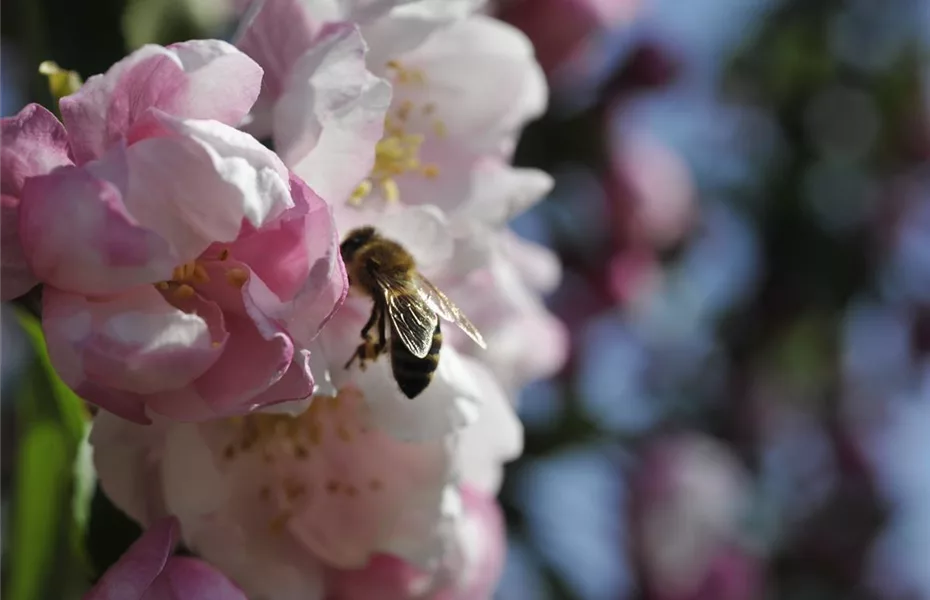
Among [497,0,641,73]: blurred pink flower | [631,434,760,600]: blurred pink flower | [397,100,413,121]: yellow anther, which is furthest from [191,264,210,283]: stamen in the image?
[631,434,760,600]: blurred pink flower

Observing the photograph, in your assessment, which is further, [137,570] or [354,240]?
[354,240]

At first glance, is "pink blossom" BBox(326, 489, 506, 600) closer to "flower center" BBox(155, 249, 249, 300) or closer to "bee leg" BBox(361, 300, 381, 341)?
"bee leg" BBox(361, 300, 381, 341)

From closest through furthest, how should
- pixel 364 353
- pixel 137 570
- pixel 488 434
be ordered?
pixel 137 570 → pixel 364 353 → pixel 488 434

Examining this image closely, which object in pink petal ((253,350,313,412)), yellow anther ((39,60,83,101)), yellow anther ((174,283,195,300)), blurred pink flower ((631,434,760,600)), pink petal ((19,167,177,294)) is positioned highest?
pink petal ((19,167,177,294))

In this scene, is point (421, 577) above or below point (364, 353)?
below

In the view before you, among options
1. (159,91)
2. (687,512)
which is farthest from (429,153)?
(687,512)

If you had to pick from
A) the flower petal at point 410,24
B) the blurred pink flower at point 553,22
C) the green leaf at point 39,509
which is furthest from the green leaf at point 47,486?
the blurred pink flower at point 553,22

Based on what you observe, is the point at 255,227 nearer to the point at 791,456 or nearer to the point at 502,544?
the point at 502,544

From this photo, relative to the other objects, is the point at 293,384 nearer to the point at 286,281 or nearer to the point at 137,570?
the point at 286,281
